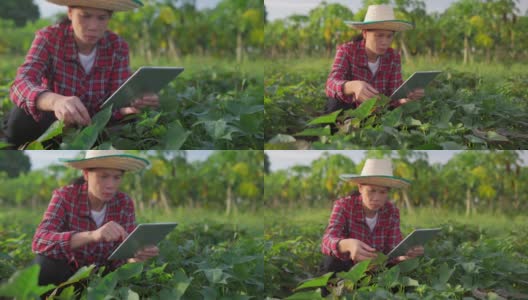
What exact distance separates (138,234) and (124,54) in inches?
29.8

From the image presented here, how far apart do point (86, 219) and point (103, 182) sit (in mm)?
148

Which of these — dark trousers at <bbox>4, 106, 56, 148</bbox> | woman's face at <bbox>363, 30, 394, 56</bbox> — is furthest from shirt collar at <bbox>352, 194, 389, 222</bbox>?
dark trousers at <bbox>4, 106, 56, 148</bbox>

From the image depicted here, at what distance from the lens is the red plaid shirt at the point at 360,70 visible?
2.99 meters

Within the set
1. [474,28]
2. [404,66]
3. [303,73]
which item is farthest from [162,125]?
[474,28]

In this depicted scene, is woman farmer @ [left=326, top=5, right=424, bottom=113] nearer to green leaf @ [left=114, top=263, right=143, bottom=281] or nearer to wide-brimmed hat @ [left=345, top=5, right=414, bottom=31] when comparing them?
wide-brimmed hat @ [left=345, top=5, right=414, bottom=31]

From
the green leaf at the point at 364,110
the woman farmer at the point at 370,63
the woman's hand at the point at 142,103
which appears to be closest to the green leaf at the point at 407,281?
the green leaf at the point at 364,110

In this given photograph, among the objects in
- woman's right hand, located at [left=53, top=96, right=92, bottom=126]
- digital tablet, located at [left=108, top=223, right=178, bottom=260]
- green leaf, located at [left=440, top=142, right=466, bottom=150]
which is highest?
woman's right hand, located at [left=53, top=96, right=92, bottom=126]

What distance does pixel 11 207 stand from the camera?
4.37 metres

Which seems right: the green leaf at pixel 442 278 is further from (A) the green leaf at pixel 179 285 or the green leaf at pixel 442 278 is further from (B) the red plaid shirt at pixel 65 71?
(B) the red plaid shirt at pixel 65 71

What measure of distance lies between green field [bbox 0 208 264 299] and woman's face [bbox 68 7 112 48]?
833 millimetres

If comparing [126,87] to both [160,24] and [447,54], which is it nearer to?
[447,54]

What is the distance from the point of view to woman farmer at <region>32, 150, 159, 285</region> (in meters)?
2.43

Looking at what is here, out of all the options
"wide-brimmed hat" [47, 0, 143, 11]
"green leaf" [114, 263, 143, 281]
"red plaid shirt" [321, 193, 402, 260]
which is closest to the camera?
"green leaf" [114, 263, 143, 281]

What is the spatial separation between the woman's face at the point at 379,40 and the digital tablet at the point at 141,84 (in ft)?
2.82
